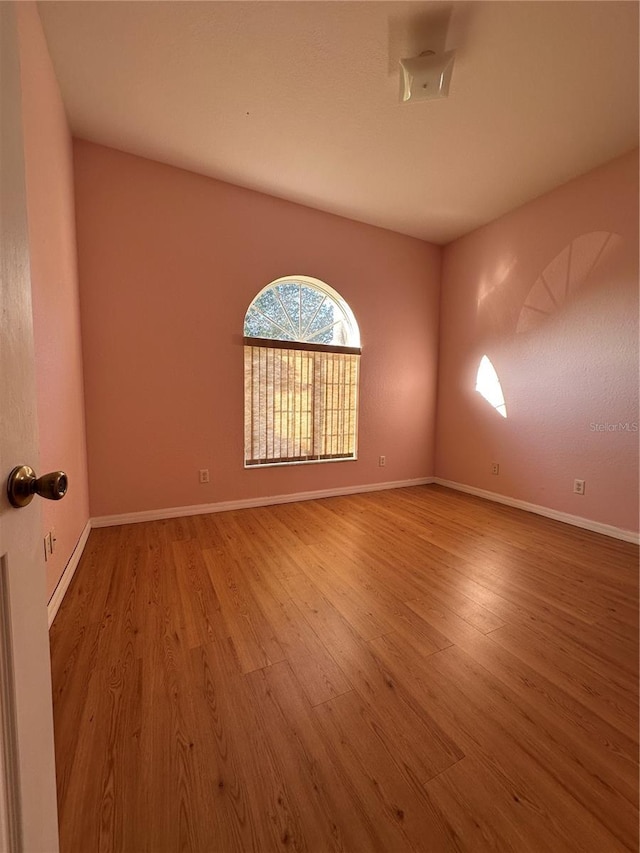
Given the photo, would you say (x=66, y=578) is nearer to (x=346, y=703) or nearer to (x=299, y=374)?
(x=346, y=703)

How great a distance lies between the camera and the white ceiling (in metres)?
1.62

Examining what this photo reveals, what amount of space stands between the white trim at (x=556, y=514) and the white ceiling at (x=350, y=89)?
286 cm

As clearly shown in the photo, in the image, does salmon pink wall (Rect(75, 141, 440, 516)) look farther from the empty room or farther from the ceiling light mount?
the ceiling light mount

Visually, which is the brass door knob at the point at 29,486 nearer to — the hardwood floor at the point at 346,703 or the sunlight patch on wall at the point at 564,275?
the hardwood floor at the point at 346,703

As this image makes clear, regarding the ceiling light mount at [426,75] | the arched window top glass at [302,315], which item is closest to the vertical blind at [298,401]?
the arched window top glass at [302,315]

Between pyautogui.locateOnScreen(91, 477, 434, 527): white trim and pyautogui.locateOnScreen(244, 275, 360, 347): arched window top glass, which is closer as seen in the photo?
pyautogui.locateOnScreen(91, 477, 434, 527): white trim

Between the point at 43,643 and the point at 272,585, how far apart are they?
1.36 metres

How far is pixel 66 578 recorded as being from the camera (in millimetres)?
1797

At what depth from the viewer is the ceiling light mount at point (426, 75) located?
1728 mm

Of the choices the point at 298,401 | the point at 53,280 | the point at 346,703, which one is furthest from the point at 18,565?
the point at 298,401

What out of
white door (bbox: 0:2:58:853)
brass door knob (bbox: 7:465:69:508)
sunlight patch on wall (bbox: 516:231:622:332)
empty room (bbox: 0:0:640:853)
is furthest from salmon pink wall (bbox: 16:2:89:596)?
sunlight patch on wall (bbox: 516:231:622:332)

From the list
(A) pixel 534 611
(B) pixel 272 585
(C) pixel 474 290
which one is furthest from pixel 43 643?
(C) pixel 474 290

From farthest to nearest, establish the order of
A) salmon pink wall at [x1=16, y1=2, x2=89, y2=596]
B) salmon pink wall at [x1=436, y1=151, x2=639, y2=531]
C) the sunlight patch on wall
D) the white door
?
the sunlight patch on wall < salmon pink wall at [x1=436, y1=151, x2=639, y2=531] < salmon pink wall at [x1=16, y1=2, x2=89, y2=596] < the white door

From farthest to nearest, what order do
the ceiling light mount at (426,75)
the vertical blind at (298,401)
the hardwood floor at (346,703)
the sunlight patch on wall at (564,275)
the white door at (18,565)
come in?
the vertical blind at (298,401) < the sunlight patch on wall at (564,275) < the ceiling light mount at (426,75) < the hardwood floor at (346,703) < the white door at (18,565)
